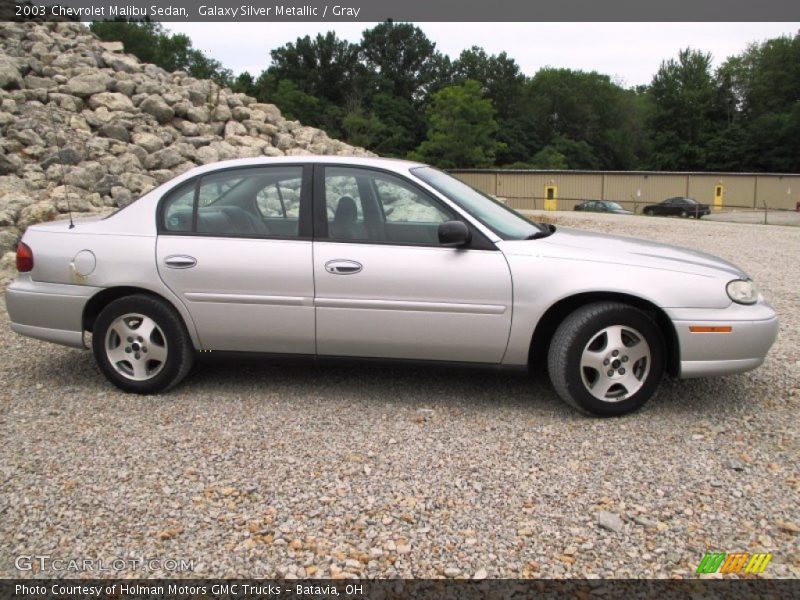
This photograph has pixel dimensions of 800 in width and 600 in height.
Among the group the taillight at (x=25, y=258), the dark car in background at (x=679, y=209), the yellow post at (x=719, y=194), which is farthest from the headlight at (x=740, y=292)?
the yellow post at (x=719, y=194)

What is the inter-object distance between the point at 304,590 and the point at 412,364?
6.68 ft

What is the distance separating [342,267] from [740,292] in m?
2.44

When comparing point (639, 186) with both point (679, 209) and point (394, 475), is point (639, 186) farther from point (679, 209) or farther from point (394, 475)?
point (394, 475)

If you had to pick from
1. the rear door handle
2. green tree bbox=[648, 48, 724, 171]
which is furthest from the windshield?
green tree bbox=[648, 48, 724, 171]

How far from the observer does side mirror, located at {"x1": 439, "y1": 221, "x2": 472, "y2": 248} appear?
4.38 metres

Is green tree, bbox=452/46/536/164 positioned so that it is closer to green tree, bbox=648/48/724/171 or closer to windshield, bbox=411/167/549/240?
green tree, bbox=648/48/724/171

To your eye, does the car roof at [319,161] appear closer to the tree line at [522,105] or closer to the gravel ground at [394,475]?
the gravel ground at [394,475]

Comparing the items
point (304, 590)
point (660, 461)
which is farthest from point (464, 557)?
point (660, 461)

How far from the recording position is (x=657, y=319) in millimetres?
4555

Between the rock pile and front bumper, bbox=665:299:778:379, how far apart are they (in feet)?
28.8

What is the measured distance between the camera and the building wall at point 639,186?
146ft

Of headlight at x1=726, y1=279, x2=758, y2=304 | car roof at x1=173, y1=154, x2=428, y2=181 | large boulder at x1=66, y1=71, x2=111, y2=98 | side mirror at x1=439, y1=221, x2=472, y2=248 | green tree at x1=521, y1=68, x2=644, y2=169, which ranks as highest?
green tree at x1=521, y1=68, x2=644, y2=169

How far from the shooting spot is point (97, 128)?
610 inches

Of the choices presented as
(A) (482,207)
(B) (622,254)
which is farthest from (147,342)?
(B) (622,254)
